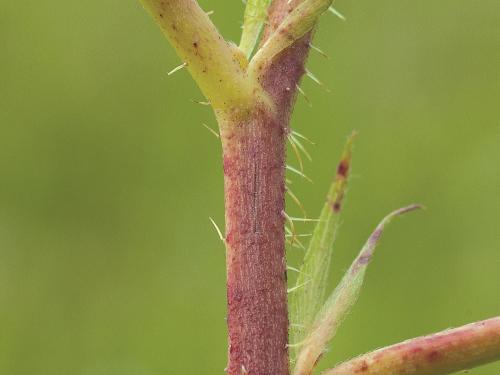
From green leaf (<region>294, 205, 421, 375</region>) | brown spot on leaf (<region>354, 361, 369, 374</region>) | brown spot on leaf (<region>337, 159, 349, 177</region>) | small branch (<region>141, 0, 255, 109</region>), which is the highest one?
small branch (<region>141, 0, 255, 109</region>)

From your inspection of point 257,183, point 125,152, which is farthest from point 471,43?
point 257,183

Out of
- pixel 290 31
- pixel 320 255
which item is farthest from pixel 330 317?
pixel 290 31

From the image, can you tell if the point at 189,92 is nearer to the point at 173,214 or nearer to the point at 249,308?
the point at 173,214

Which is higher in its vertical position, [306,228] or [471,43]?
[471,43]

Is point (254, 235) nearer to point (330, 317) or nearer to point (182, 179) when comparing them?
point (330, 317)

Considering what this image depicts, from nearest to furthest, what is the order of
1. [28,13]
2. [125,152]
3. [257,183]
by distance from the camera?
[257,183]
[125,152]
[28,13]

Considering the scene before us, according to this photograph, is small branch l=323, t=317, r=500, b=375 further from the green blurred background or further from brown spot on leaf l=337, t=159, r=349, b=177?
the green blurred background

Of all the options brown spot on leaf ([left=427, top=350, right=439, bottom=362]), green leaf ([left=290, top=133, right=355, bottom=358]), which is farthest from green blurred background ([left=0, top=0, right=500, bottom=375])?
brown spot on leaf ([left=427, top=350, right=439, bottom=362])
